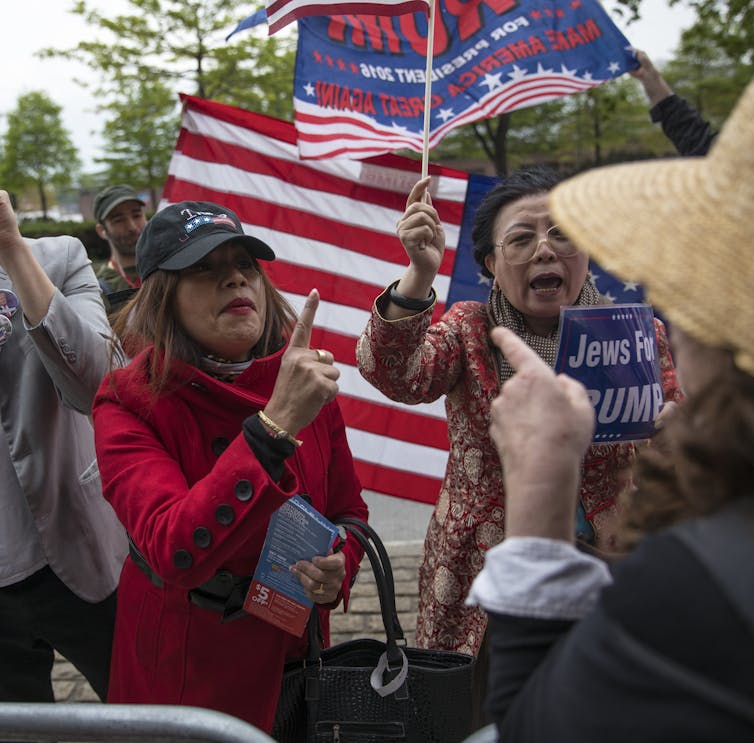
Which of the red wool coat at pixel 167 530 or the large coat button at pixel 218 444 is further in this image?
the large coat button at pixel 218 444

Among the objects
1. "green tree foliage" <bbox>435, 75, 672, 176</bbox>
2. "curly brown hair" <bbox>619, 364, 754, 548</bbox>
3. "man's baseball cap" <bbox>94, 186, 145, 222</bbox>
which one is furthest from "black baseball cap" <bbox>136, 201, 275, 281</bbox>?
"green tree foliage" <bbox>435, 75, 672, 176</bbox>

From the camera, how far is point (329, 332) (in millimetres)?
4547

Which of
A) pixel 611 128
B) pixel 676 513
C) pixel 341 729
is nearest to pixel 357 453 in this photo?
pixel 341 729

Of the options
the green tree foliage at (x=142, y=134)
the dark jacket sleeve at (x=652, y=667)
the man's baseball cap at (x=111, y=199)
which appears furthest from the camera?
the green tree foliage at (x=142, y=134)

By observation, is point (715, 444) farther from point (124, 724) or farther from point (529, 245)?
point (529, 245)

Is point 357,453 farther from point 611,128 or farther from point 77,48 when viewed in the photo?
point 611,128

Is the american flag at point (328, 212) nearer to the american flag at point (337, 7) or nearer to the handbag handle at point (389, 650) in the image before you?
the american flag at point (337, 7)

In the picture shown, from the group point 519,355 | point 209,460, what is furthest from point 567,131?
point 519,355

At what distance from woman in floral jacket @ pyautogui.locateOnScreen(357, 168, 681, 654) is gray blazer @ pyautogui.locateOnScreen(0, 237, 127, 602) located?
0.82m

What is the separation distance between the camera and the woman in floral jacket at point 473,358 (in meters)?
2.31

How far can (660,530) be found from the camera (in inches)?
42.9

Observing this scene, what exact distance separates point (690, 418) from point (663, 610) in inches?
9.3

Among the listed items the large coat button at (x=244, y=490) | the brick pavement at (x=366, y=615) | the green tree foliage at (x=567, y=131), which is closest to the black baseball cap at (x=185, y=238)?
the large coat button at (x=244, y=490)

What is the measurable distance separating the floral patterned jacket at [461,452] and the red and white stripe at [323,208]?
1923 mm
